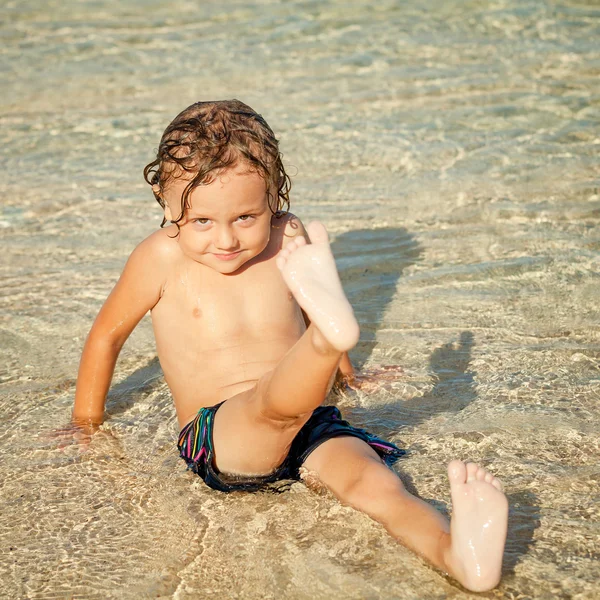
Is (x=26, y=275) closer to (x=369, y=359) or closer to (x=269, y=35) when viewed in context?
(x=369, y=359)

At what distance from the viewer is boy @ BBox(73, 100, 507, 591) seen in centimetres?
208

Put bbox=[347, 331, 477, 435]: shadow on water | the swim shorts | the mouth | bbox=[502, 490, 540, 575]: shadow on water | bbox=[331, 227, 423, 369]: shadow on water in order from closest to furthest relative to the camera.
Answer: bbox=[502, 490, 540, 575]: shadow on water < the swim shorts < the mouth < bbox=[347, 331, 477, 435]: shadow on water < bbox=[331, 227, 423, 369]: shadow on water

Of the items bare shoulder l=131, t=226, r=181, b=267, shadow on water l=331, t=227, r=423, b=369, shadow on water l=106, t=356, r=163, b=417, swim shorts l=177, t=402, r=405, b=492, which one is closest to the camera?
swim shorts l=177, t=402, r=405, b=492

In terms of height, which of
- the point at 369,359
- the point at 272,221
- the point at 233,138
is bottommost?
the point at 369,359

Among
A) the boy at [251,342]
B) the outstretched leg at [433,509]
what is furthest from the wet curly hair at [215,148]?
the outstretched leg at [433,509]

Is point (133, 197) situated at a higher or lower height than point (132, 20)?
lower

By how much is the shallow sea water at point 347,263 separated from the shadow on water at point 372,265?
1 centimetres

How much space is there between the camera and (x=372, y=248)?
167 inches

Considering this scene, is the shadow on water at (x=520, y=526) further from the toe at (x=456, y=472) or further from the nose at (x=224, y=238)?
the nose at (x=224, y=238)

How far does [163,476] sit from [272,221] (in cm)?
92

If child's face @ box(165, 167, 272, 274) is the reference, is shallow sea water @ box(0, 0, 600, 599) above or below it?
below

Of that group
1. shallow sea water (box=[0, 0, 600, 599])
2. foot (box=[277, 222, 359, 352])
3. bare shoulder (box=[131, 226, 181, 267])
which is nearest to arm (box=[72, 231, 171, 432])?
bare shoulder (box=[131, 226, 181, 267])

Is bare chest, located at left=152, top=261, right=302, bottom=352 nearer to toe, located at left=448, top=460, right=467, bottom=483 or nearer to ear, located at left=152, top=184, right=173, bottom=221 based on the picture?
ear, located at left=152, top=184, right=173, bottom=221

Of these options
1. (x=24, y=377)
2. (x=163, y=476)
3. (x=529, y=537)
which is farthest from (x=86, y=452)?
(x=529, y=537)
